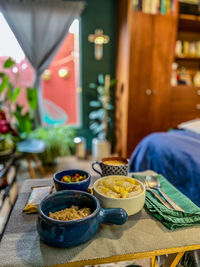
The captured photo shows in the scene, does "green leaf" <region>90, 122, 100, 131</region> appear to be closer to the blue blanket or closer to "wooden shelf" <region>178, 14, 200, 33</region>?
Result: the blue blanket

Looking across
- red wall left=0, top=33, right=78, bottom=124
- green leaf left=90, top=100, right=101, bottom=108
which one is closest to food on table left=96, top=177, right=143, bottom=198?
green leaf left=90, top=100, right=101, bottom=108

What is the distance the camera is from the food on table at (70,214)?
564 millimetres

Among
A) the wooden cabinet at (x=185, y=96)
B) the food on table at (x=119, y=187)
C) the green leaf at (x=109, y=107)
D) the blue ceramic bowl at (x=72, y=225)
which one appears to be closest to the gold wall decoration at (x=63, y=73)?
the green leaf at (x=109, y=107)

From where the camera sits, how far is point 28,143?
2275 millimetres

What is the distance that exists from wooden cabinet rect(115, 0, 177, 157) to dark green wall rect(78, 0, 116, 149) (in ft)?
0.58

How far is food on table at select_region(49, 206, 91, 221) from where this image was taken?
564mm

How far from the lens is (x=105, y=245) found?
55 cm

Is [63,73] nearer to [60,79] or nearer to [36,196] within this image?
[60,79]

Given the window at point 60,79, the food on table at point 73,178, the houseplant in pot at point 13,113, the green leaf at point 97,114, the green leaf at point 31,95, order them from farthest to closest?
the green leaf at point 97,114, the window at point 60,79, the green leaf at point 31,95, the houseplant in pot at point 13,113, the food on table at point 73,178

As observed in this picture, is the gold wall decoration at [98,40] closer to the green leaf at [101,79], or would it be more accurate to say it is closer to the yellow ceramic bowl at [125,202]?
the green leaf at [101,79]

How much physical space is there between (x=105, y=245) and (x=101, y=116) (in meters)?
2.45

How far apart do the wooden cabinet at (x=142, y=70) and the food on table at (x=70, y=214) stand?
84.8 inches

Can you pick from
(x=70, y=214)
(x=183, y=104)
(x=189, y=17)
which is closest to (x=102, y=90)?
(x=183, y=104)

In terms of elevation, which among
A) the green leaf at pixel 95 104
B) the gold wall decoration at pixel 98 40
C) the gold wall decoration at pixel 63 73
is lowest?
the green leaf at pixel 95 104
